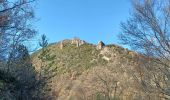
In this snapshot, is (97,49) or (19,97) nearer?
(19,97)

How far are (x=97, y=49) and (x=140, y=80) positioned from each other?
12941 centimetres

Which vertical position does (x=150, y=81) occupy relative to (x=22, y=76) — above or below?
below

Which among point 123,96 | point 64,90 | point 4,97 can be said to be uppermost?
point 64,90

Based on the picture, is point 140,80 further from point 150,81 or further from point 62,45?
point 62,45

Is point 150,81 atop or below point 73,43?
below

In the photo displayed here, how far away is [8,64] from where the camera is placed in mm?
31250

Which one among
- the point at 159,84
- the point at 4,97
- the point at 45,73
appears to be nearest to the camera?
the point at 4,97

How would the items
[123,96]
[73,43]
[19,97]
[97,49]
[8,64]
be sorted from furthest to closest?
[73,43], [97,49], [123,96], [8,64], [19,97]

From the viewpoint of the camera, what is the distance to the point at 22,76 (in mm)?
32000

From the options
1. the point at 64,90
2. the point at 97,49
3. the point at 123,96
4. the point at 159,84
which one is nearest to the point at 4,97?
the point at 159,84

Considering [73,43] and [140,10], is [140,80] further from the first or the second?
[73,43]

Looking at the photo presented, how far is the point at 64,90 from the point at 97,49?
1237 inches

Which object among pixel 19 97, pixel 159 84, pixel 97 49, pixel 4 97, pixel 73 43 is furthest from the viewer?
pixel 73 43

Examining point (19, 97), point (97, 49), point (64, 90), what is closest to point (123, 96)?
point (64, 90)
